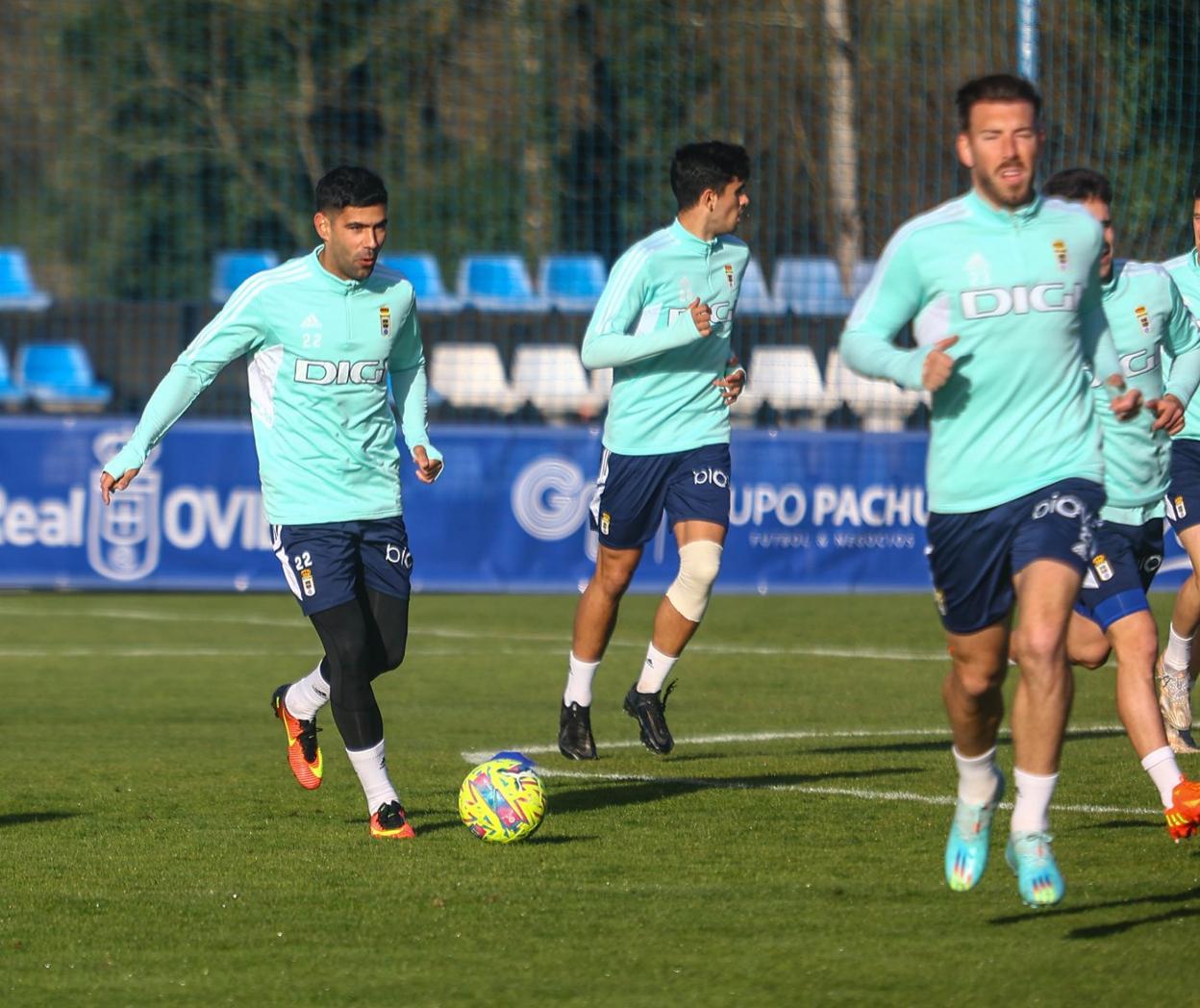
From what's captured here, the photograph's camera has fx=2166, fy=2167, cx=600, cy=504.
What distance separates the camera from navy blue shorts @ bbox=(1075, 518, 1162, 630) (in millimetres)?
7156

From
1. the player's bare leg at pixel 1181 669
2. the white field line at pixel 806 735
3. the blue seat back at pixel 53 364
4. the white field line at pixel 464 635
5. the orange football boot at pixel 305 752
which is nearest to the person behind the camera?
the orange football boot at pixel 305 752

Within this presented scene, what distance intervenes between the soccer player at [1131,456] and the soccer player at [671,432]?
5.21 ft

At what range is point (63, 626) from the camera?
14.8 m

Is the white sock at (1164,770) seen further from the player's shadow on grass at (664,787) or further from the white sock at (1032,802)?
the player's shadow on grass at (664,787)

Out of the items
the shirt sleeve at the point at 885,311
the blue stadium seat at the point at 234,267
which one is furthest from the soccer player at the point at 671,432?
the blue stadium seat at the point at 234,267

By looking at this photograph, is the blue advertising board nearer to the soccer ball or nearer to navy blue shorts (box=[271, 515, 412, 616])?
navy blue shorts (box=[271, 515, 412, 616])

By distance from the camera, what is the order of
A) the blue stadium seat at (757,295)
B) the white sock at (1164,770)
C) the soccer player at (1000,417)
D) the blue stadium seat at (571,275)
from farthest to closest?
the blue stadium seat at (571,275) → the blue stadium seat at (757,295) → the white sock at (1164,770) → the soccer player at (1000,417)

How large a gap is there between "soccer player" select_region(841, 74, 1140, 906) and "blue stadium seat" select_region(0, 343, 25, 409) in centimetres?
1658

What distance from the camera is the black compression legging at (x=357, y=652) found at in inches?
280

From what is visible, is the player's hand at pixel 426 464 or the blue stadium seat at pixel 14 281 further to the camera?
the blue stadium seat at pixel 14 281

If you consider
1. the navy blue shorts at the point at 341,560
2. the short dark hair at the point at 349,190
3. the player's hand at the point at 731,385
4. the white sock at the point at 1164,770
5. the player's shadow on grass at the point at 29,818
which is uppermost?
the short dark hair at the point at 349,190

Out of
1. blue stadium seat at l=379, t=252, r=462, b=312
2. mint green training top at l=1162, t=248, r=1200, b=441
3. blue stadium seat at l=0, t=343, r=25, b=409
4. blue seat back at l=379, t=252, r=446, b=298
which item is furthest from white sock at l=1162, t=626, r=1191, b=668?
blue seat back at l=379, t=252, r=446, b=298

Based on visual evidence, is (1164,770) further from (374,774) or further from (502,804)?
(374,774)

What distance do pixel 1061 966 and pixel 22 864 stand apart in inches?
129
